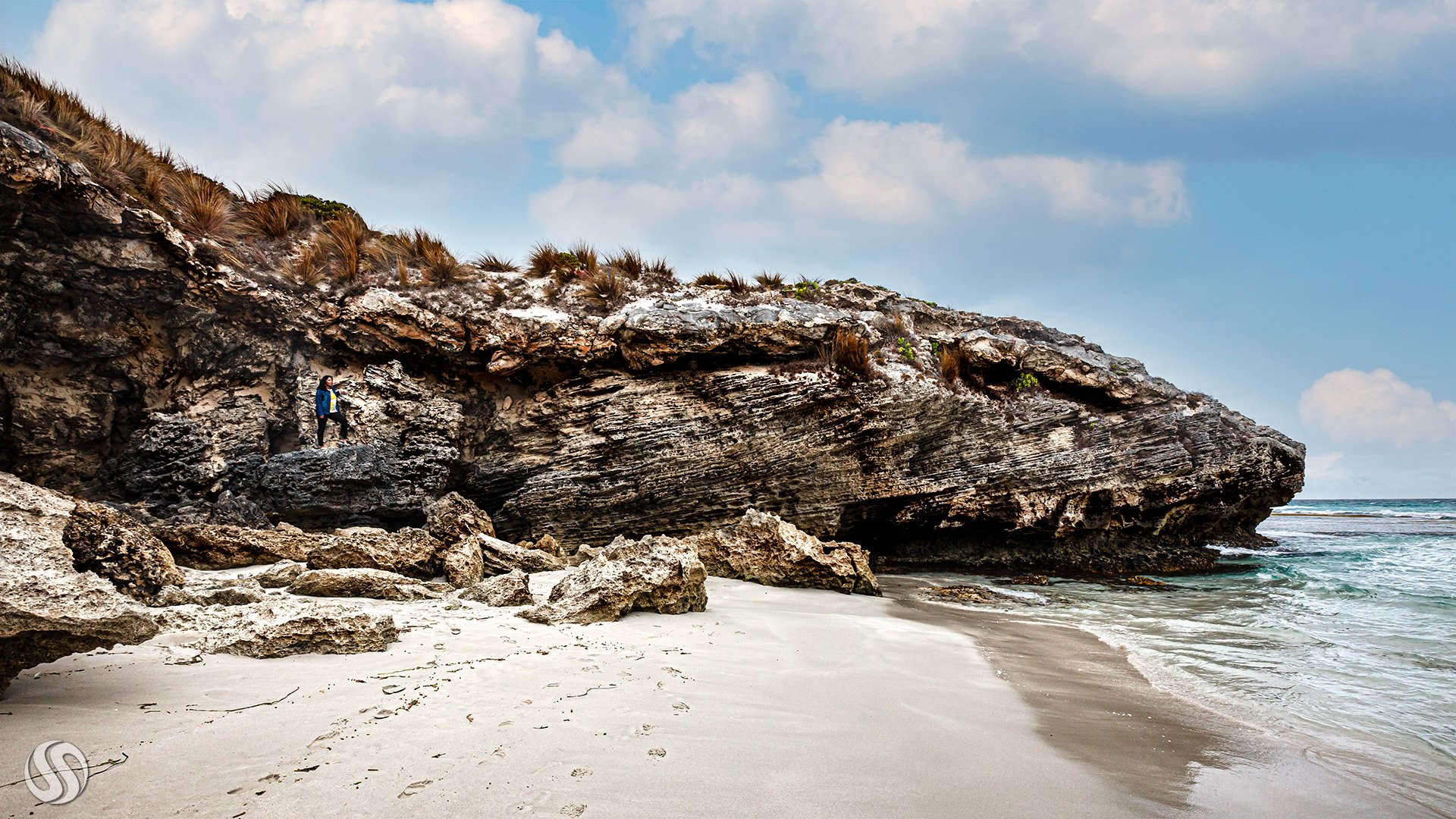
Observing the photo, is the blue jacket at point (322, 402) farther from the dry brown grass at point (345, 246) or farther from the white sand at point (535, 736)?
the white sand at point (535, 736)

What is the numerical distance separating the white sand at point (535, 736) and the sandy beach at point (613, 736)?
0.01m

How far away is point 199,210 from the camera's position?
10.5 m

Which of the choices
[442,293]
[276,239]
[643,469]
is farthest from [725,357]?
[276,239]

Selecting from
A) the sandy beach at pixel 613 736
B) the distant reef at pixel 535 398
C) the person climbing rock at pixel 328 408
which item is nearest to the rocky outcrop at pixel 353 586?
the sandy beach at pixel 613 736

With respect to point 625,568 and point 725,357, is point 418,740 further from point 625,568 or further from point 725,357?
point 725,357

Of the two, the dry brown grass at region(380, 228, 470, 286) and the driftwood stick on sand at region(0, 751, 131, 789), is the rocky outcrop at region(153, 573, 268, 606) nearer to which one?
the driftwood stick on sand at region(0, 751, 131, 789)

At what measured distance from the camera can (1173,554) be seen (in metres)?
13.5

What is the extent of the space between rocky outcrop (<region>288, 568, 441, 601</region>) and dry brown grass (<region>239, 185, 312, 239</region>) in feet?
28.9

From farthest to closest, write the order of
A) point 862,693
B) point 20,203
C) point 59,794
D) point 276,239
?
point 276,239 → point 20,203 → point 862,693 → point 59,794

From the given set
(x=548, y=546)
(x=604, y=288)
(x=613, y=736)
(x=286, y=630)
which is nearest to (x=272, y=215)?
(x=604, y=288)

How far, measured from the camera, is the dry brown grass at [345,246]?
37.6 feet

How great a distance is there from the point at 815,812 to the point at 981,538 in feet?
41.3

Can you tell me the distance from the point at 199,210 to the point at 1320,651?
634 inches

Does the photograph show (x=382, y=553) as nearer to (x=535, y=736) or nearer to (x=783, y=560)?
(x=535, y=736)
